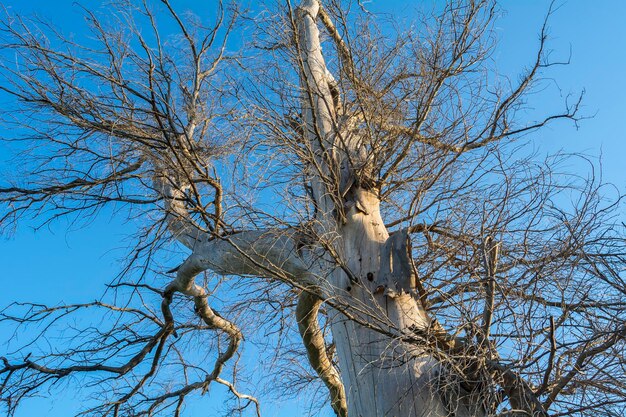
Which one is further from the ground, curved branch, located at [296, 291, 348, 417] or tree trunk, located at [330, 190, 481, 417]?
curved branch, located at [296, 291, 348, 417]

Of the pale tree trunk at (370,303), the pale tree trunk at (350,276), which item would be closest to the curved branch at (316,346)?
the pale tree trunk at (350,276)

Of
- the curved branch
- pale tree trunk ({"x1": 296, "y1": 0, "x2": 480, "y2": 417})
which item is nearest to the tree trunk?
pale tree trunk ({"x1": 296, "y1": 0, "x2": 480, "y2": 417})

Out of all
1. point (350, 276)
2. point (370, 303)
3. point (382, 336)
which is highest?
point (350, 276)

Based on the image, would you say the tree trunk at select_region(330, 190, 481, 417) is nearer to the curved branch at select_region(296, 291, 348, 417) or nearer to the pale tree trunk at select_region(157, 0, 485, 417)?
A: the pale tree trunk at select_region(157, 0, 485, 417)

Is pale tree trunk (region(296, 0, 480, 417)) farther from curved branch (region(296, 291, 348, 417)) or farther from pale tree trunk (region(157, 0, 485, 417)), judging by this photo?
curved branch (region(296, 291, 348, 417))

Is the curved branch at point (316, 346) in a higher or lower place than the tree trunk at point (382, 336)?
higher

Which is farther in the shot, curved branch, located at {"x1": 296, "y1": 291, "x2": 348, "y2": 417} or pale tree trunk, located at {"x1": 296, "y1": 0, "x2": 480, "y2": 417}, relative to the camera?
curved branch, located at {"x1": 296, "y1": 291, "x2": 348, "y2": 417}

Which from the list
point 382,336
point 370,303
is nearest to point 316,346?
point 370,303

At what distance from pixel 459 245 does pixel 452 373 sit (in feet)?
3.94

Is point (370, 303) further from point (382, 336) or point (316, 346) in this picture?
point (316, 346)

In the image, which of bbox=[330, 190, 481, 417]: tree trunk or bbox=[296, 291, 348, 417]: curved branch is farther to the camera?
bbox=[296, 291, 348, 417]: curved branch

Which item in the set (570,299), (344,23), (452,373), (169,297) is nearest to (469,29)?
(344,23)

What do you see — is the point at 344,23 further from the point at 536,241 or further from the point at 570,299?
the point at 570,299

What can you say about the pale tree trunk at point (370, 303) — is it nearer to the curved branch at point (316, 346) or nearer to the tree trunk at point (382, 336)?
the tree trunk at point (382, 336)
